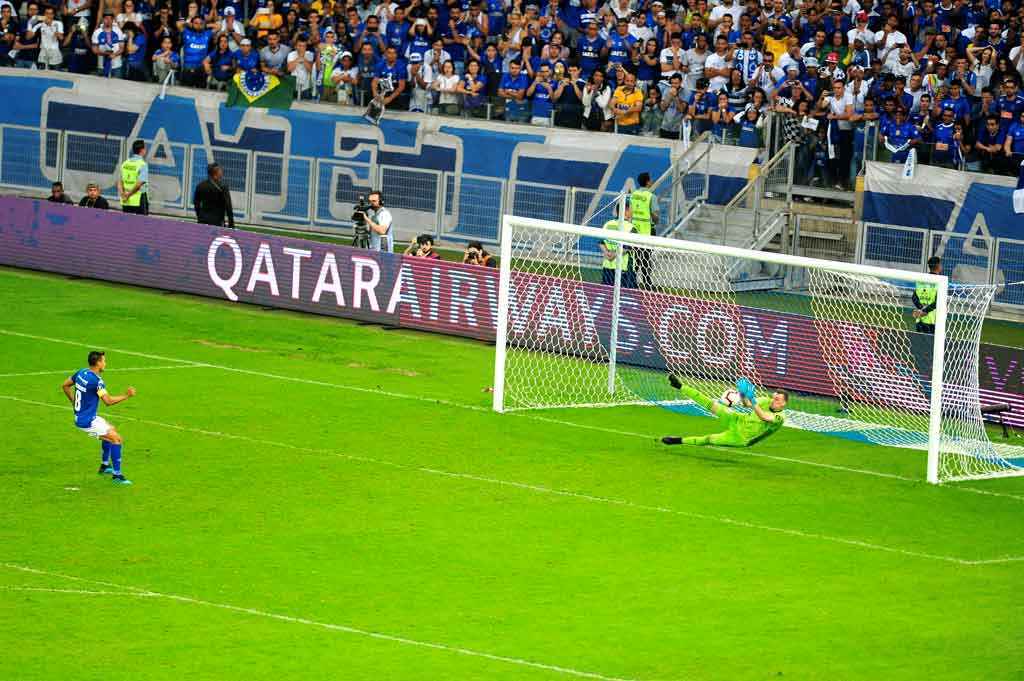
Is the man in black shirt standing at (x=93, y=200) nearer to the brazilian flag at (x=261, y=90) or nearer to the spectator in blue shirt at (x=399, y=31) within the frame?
the brazilian flag at (x=261, y=90)

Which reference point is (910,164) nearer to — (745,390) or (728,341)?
(728,341)

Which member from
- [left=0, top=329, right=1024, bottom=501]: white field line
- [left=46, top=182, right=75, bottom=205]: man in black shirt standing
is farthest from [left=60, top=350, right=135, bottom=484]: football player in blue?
[left=46, top=182, right=75, bottom=205]: man in black shirt standing

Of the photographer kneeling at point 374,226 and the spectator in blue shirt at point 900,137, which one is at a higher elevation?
the spectator in blue shirt at point 900,137

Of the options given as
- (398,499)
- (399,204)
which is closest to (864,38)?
(399,204)

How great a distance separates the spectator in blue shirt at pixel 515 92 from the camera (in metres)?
34.8

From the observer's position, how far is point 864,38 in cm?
3231

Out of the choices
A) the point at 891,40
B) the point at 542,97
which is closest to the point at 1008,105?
the point at 891,40

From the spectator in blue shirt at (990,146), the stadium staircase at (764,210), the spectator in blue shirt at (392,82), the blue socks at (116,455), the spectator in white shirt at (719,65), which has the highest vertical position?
the spectator in white shirt at (719,65)

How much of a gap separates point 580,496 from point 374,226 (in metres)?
12.3

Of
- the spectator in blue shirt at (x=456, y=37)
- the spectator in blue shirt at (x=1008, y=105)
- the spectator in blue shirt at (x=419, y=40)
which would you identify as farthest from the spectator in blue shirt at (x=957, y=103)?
the spectator in blue shirt at (x=419, y=40)

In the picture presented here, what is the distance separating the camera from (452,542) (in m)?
15.8

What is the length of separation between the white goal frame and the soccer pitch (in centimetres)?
55

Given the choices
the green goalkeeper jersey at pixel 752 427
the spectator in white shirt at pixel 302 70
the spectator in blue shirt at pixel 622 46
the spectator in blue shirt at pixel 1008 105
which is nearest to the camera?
the green goalkeeper jersey at pixel 752 427

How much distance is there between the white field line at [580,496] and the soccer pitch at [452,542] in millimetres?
49
